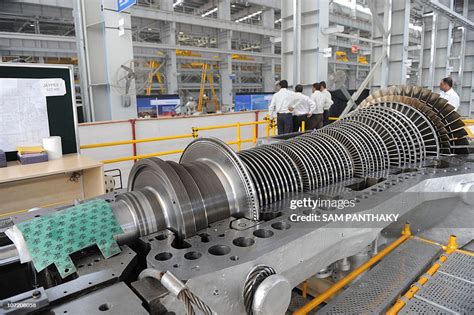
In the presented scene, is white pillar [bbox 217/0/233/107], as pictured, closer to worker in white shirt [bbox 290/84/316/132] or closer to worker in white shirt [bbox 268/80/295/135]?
worker in white shirt [bbox 290/84/316/132]

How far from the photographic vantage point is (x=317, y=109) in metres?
7.04

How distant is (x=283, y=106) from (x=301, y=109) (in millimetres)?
502

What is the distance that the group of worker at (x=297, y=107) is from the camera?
6.39m

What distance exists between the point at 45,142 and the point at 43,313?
2677 mm

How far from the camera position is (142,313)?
77cm

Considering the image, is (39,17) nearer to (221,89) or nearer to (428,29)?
(221,89)

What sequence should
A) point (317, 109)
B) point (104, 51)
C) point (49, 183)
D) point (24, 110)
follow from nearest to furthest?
point (24, 110), point (49, 183), point (104, 51), point (317, 109)

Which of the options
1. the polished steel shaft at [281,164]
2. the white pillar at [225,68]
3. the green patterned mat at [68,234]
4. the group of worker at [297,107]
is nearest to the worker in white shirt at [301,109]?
the group of worker at [297,107]

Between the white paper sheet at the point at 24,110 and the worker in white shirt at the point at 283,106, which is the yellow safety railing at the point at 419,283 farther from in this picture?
the worker in white shirt at the point at 283,106

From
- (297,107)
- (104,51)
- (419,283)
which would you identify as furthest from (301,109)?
(419,283)

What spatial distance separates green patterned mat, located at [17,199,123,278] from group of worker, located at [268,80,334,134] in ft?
18.3

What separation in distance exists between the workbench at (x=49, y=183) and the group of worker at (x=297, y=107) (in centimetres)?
406

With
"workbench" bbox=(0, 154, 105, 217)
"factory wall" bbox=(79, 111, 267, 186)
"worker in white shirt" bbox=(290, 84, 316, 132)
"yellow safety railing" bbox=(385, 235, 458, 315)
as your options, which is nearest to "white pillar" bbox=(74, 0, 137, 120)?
"factory wall" bbox=(79, 111, 267, 186)

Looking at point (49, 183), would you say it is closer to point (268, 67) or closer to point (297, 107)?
point (297, 107)
